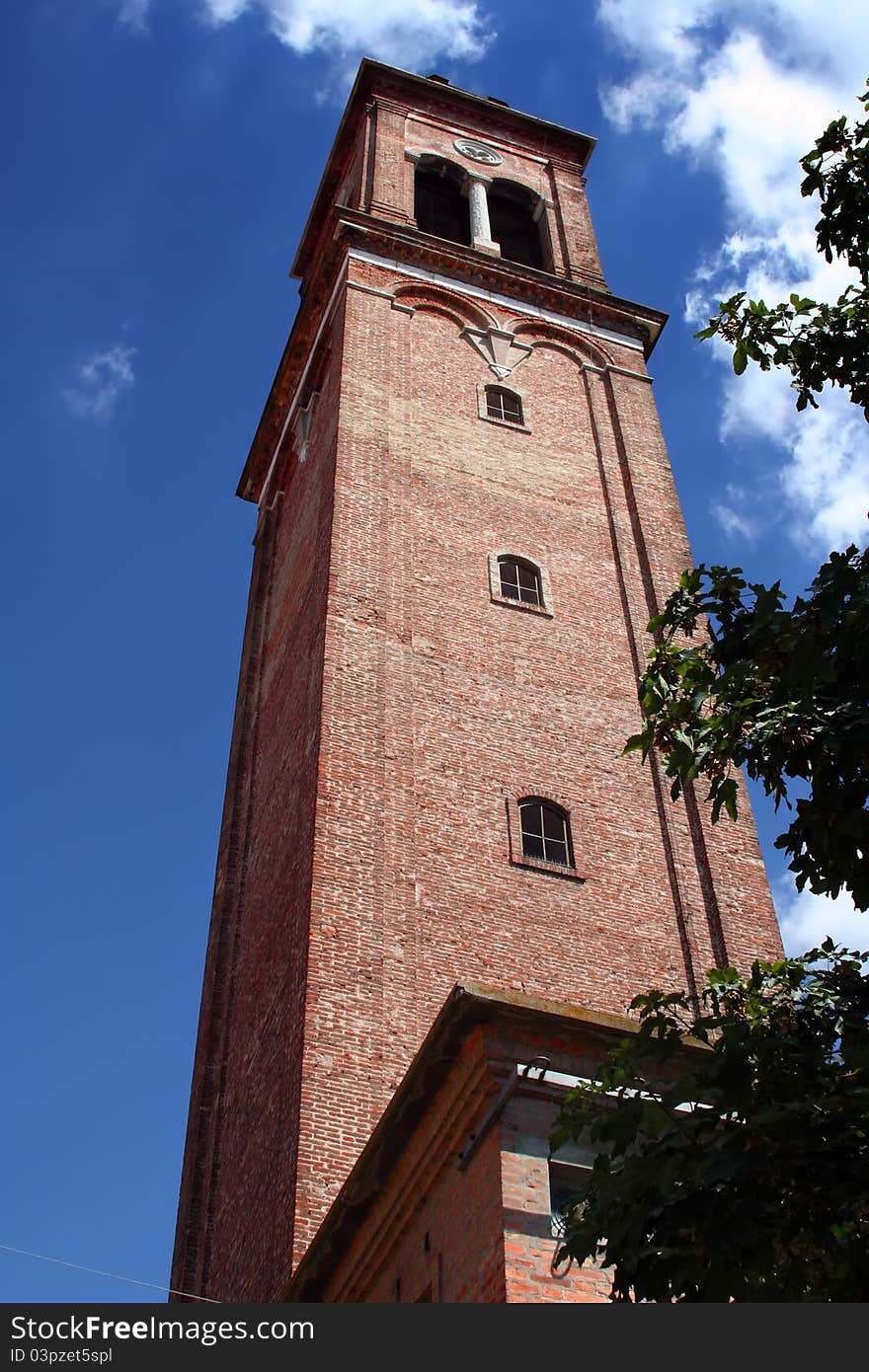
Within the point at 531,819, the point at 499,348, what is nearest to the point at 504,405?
the point at 499,348

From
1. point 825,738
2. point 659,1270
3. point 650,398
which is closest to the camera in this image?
point 659,1270

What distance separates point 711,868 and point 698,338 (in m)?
8.28

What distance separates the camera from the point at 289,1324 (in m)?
5.66

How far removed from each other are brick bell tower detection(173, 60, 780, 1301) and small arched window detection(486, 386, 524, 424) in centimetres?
6

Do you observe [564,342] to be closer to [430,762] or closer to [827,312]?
[430,762]

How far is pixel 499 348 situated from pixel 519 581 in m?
5.37

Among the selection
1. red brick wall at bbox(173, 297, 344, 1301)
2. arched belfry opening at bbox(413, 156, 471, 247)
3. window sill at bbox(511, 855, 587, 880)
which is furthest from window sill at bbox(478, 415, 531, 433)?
window sill at bbox(511, 855, 587, 880)

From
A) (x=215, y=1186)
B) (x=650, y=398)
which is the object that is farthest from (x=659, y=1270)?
(x=650, y=398)

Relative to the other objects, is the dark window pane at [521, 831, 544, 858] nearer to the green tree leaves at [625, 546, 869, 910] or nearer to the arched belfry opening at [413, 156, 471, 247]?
the green tree leaves at [625, 546, 869, 910]

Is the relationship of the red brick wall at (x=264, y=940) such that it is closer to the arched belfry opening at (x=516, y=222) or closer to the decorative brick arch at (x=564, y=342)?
the decorative brick arch at (x=564, y=342)

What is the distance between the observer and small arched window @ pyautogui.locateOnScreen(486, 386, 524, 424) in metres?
20.6

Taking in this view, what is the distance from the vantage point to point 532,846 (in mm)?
14648

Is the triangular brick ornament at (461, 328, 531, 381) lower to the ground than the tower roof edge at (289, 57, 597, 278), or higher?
lower

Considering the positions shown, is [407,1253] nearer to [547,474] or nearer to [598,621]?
[598,621]
